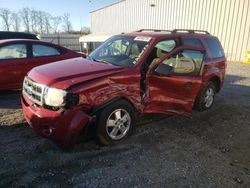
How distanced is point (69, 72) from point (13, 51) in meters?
3.89

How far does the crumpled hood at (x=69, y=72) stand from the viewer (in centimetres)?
381

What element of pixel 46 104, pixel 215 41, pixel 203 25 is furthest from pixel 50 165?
pixel 203 25

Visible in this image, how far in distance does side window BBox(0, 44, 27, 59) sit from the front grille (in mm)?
3117

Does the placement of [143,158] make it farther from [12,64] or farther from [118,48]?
[12,64]

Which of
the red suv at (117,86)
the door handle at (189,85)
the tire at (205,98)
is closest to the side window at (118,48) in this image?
the red suv at (117,86)

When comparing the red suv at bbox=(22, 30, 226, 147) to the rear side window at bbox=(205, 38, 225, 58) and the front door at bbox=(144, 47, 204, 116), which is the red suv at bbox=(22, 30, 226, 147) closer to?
the front door at bbox=(144, 47, 204, 116)

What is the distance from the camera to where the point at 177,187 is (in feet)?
10.8

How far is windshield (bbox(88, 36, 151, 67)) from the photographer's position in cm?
476

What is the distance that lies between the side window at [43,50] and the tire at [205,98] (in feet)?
14.7

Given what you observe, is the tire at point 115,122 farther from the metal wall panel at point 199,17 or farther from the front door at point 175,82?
the metal wall panel at point 199,17

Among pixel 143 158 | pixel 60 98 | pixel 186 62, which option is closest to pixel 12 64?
pixel 60 98

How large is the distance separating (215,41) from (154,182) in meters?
4.63

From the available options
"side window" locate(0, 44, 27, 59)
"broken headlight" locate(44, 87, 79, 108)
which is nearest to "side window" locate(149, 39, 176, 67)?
"broken headlight" locate(44, 87, 79, 108)

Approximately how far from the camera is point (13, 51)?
7.18m
